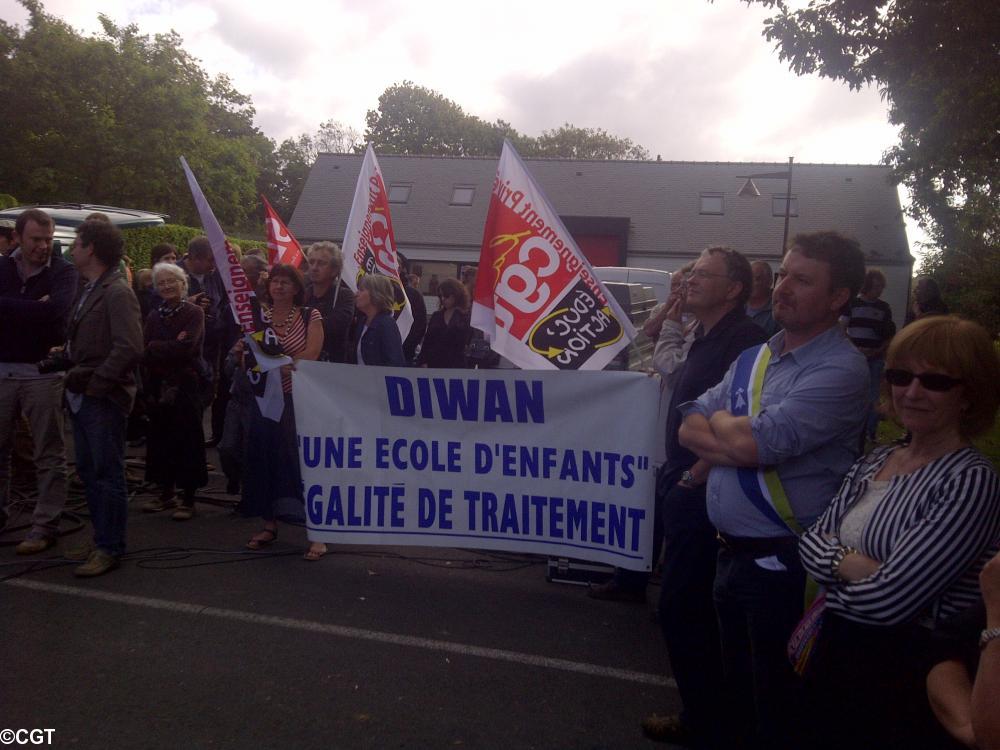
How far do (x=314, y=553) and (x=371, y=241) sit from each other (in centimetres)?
242

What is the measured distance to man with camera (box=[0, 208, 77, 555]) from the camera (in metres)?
5.86

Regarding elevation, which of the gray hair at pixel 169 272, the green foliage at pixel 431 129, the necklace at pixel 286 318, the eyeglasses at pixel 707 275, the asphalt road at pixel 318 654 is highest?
the green foliage at pixel 431 129

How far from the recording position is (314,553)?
6133 mm

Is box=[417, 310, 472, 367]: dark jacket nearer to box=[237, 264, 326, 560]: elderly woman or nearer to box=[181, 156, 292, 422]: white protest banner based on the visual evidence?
box=[237, 264, 326, 560]: elderly woman

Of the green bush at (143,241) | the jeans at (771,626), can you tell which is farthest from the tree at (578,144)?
the jeans at (771,626)

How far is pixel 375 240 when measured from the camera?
7.08 m

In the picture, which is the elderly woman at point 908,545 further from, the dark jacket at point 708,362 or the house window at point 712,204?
the house window at point 712,204

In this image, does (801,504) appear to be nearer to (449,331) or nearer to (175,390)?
(175,390)

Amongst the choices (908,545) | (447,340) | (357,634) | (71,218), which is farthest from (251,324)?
(71,218)

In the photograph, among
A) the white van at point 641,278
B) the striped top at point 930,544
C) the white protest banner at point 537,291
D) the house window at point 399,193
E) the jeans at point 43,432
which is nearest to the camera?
the striped top at point 930,544

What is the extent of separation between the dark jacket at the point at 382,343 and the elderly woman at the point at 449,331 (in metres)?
2.44

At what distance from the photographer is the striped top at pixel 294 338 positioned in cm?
625

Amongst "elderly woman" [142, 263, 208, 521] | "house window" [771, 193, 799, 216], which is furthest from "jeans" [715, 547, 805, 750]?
"house window" [771, 193, 799, 216]

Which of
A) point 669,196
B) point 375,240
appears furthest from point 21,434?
point 669,196
